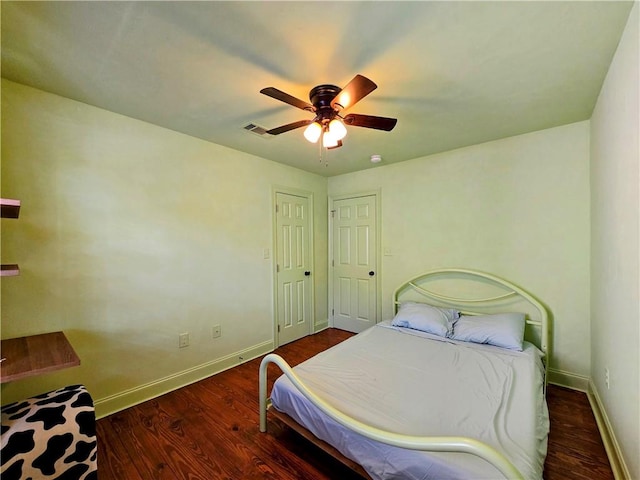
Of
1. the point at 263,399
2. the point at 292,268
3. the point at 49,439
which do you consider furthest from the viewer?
the point at 292,268

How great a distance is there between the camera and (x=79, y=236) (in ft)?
6.73

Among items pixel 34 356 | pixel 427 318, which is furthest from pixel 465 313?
pixel 34 356

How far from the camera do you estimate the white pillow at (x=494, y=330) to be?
239cm

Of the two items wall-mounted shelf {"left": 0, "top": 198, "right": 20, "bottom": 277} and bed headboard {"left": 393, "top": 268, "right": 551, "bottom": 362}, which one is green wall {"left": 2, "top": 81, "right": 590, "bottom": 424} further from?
wall-mounted shelf {"left": 0, "top": 198, "right": 20, "bottom": 277}

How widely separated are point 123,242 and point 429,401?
101 inches

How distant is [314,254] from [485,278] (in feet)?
7.13

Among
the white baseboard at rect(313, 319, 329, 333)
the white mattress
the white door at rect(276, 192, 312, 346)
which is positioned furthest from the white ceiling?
the white baseboard at rect(313, 319, 329, 333)

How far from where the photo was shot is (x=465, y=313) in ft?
9.78

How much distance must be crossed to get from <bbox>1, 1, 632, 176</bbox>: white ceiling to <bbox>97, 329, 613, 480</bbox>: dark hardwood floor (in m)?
2.40

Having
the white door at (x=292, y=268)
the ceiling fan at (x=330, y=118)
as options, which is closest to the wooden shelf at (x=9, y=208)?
the ceiling fan at (x=330, y=118)

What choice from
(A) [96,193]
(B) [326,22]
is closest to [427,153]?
(B) [326,22]

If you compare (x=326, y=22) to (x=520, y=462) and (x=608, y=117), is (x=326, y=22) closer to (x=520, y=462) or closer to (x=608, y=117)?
(x=608, y=117)

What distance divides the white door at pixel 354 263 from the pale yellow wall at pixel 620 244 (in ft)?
7.28

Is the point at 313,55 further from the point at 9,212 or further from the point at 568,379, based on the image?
the point at 568,379
